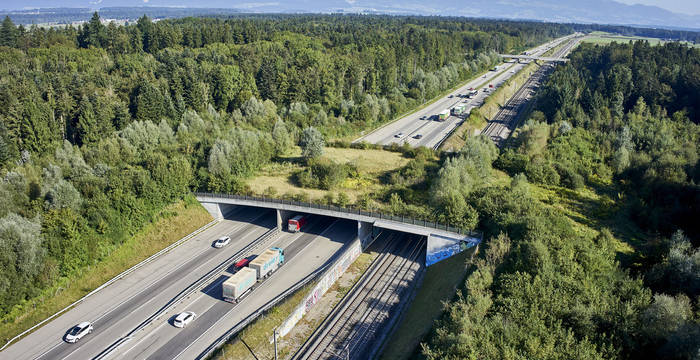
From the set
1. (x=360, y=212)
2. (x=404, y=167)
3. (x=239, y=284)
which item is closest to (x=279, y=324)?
(x=239, y=284)

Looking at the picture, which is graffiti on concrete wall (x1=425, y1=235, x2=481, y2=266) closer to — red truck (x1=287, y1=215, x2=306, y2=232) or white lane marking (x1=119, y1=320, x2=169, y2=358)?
red truck (x1=287, y1=215, x2=306, y2=232)

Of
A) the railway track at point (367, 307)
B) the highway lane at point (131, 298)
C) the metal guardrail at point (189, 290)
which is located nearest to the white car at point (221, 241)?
the highway lane at point (131, 298)

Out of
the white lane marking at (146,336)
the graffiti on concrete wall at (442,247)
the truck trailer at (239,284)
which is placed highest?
the graffiti on concrete wall at (442,247)

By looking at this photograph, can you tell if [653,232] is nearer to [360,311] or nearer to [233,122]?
[360,311]

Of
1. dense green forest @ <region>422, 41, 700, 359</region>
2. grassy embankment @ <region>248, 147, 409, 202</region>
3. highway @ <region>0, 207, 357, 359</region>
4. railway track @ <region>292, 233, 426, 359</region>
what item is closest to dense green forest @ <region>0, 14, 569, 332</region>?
grassy embankment @ <region>248, 147, 409, 202</region>

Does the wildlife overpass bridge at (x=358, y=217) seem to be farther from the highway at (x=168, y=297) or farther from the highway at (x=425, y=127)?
the highway at (x=425, y=127)
